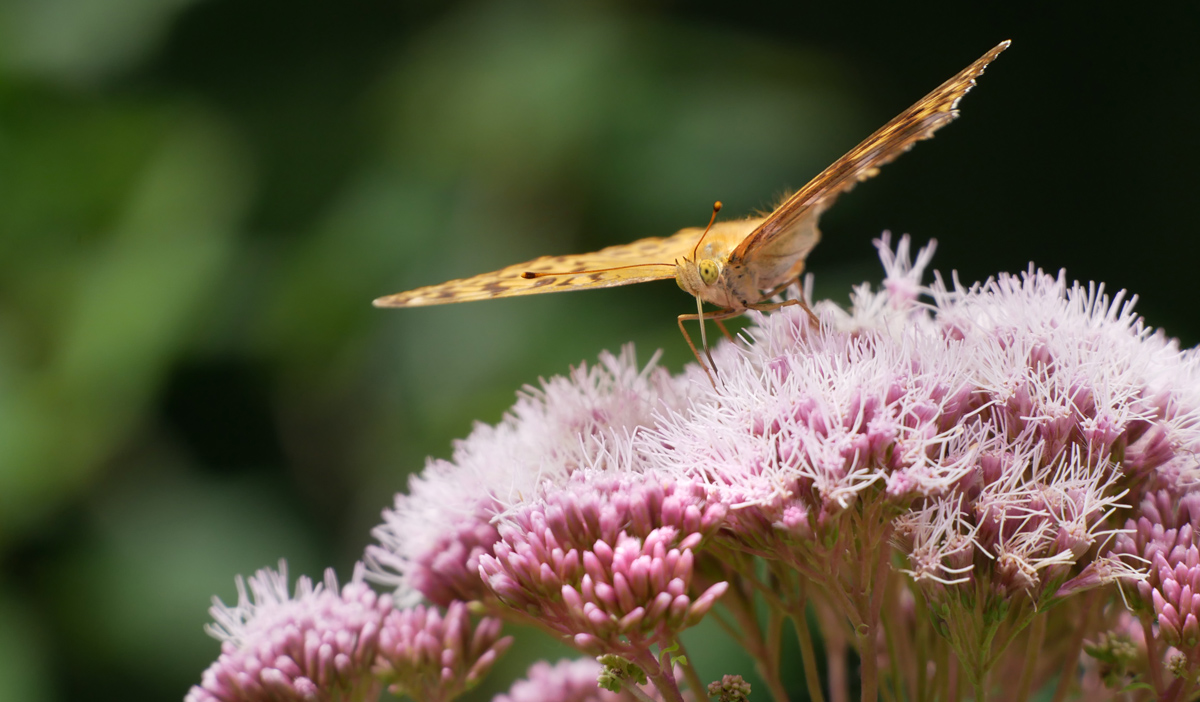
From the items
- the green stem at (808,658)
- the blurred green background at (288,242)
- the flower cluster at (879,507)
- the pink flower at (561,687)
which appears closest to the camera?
the flower cluster at (879,507)

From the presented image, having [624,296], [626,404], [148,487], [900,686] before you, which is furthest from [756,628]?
[148,487]

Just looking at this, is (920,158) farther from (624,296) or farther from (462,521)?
(462,521)

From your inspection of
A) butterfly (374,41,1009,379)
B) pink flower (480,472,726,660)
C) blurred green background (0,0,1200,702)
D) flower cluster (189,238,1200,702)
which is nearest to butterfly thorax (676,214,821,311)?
butterfly (374,41,1009,379)

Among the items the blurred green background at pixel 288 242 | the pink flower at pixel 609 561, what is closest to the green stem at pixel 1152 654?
the pink flower at pixel 609 561

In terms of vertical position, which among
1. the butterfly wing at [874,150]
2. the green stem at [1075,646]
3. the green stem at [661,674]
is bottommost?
the green stem at [1075,646]

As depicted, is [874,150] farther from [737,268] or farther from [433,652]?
[433,652]

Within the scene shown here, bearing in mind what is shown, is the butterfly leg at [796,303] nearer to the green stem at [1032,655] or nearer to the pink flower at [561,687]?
the green stem at [1032,655]

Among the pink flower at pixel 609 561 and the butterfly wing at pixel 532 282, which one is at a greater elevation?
the butterfly wing at pixel 532 282
